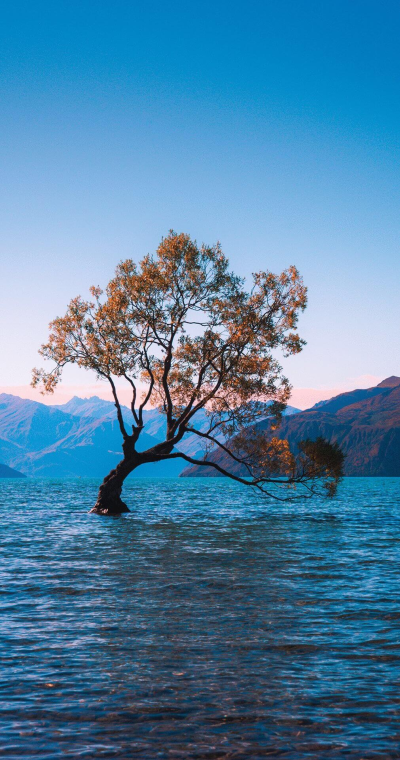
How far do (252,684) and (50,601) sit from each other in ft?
32.5

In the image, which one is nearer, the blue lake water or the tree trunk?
the blue lake water

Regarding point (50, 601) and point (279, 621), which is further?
point (50, 601)

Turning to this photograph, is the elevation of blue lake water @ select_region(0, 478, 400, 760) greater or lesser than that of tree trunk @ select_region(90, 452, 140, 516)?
lesser

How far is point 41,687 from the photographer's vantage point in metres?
12.0

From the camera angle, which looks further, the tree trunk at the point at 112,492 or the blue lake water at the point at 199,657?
the tree trunk at the point at 112,492

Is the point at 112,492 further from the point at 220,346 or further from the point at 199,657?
the point at 199,657

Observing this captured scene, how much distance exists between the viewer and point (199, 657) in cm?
1388

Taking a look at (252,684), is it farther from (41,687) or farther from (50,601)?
(50,601)

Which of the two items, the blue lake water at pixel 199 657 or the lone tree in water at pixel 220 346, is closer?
the blue lake water at pixel 199 657

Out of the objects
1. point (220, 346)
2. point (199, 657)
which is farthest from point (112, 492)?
point (199, 657)

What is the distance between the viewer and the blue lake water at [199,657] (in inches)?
384

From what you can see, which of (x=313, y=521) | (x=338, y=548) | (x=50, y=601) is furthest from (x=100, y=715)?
(x=313, y=521)

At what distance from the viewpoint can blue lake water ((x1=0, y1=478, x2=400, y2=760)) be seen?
9766 millimetres

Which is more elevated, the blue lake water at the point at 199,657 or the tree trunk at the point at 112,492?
the tree trunk at the point at 112,492
